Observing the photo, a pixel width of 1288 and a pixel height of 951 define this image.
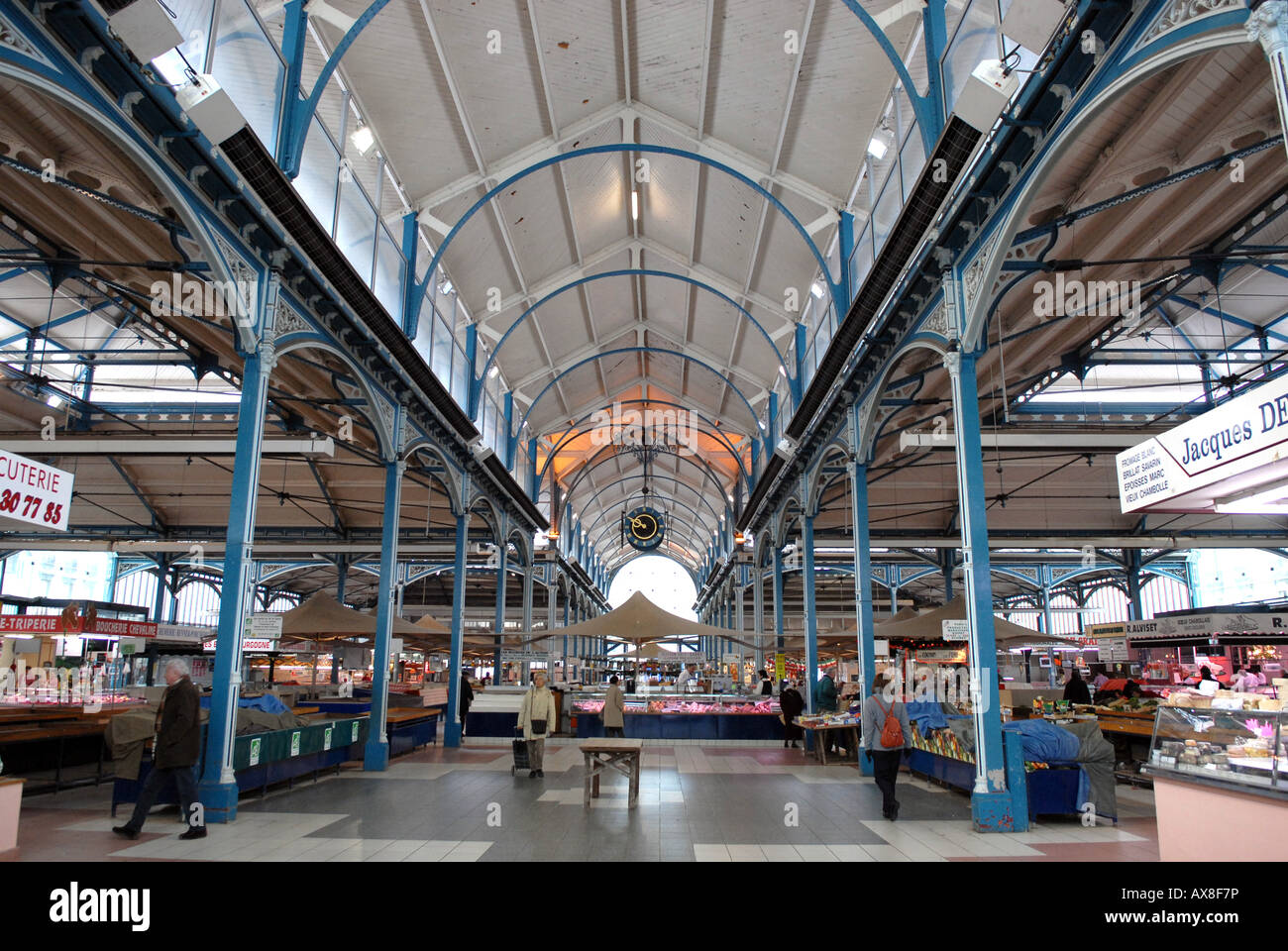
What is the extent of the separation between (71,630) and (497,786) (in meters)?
17.3

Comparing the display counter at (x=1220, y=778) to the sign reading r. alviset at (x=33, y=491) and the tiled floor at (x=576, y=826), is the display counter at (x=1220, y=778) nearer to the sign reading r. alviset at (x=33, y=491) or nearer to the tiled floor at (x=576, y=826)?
the tiled floor at (x=576, y=826)

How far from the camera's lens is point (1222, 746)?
19.7 feet

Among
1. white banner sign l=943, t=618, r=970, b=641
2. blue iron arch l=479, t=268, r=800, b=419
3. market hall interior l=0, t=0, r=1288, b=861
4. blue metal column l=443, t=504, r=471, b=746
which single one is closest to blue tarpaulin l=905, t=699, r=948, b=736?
market hall interior l=0, t=0, r=1288, b=861

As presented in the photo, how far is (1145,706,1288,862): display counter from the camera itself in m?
5.33

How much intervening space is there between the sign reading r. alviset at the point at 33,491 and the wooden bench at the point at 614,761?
6672 millimetres

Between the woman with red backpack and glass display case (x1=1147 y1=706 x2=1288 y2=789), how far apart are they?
3.61m

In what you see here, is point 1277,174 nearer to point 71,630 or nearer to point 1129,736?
point 1129,736

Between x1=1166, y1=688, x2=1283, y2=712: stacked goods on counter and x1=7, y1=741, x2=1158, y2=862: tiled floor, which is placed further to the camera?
x1=7, y1=741, x2=1158, y2=862: tiled floor

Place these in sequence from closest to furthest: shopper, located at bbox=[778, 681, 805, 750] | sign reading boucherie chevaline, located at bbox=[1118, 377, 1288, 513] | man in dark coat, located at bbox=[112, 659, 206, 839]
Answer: sign reading boucherie chevaline, located at bbox=[1118, 377, 1288, 513] < man in dark coat, located at bbox=[112, 659, 206, 839] < shopper, located at bbox=[778, 681, 805, 750]

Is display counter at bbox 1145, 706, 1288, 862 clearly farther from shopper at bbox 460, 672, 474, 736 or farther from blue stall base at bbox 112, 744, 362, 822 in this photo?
shopper at bbox 460, 672, 474, 736

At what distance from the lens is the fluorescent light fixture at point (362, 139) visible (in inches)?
547

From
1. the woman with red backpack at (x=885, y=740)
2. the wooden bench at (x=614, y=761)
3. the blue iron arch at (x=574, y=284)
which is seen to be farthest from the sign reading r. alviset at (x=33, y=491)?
the blue iron arch at (x=574, y=284)

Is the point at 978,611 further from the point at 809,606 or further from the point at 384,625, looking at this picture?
the point at 384,625
